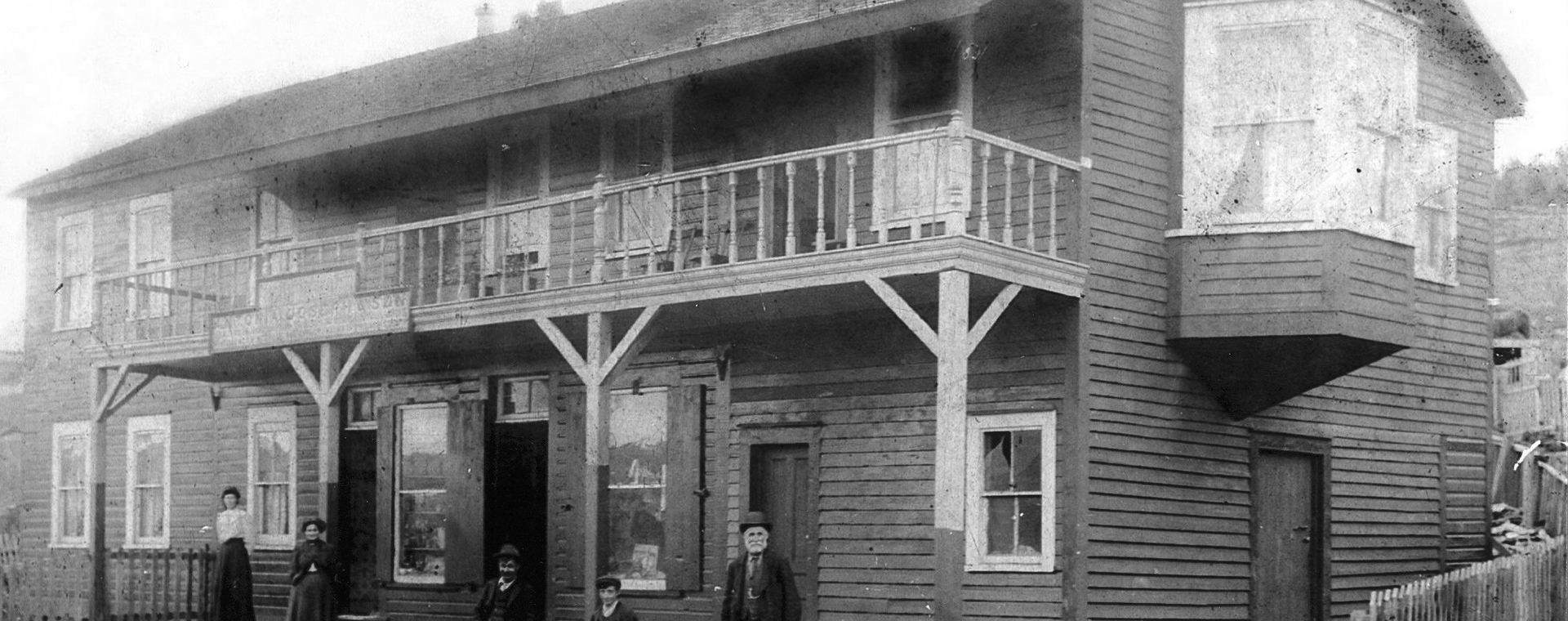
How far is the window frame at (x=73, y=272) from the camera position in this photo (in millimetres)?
27047

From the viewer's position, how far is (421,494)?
21875mm

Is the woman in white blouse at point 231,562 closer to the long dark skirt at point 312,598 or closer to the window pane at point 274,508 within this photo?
the long dark skirt at point 312,598

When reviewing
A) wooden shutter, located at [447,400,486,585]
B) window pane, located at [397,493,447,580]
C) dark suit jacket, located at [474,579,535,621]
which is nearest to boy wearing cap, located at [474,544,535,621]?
dark suit jacket, located at [474,579,535,621]

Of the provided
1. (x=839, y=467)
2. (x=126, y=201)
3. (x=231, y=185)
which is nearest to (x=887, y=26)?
(x=839, y=467)

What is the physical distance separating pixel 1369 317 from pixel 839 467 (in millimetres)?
4992

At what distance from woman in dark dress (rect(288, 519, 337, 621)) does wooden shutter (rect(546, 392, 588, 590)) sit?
2.62m

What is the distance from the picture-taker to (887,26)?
15438mm

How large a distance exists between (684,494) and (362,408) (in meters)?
6.27

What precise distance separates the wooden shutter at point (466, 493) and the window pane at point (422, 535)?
1.08 feet

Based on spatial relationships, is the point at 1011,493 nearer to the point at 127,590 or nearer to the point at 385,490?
the point at 385,490

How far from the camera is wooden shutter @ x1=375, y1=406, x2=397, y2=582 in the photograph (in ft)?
72.2

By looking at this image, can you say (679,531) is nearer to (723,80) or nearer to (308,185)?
(723,80)

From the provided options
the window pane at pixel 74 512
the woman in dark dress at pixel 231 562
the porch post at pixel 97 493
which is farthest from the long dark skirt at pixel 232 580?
the window pane at pixel 74 512

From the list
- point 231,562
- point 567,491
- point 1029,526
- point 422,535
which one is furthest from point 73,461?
point 1029,526
